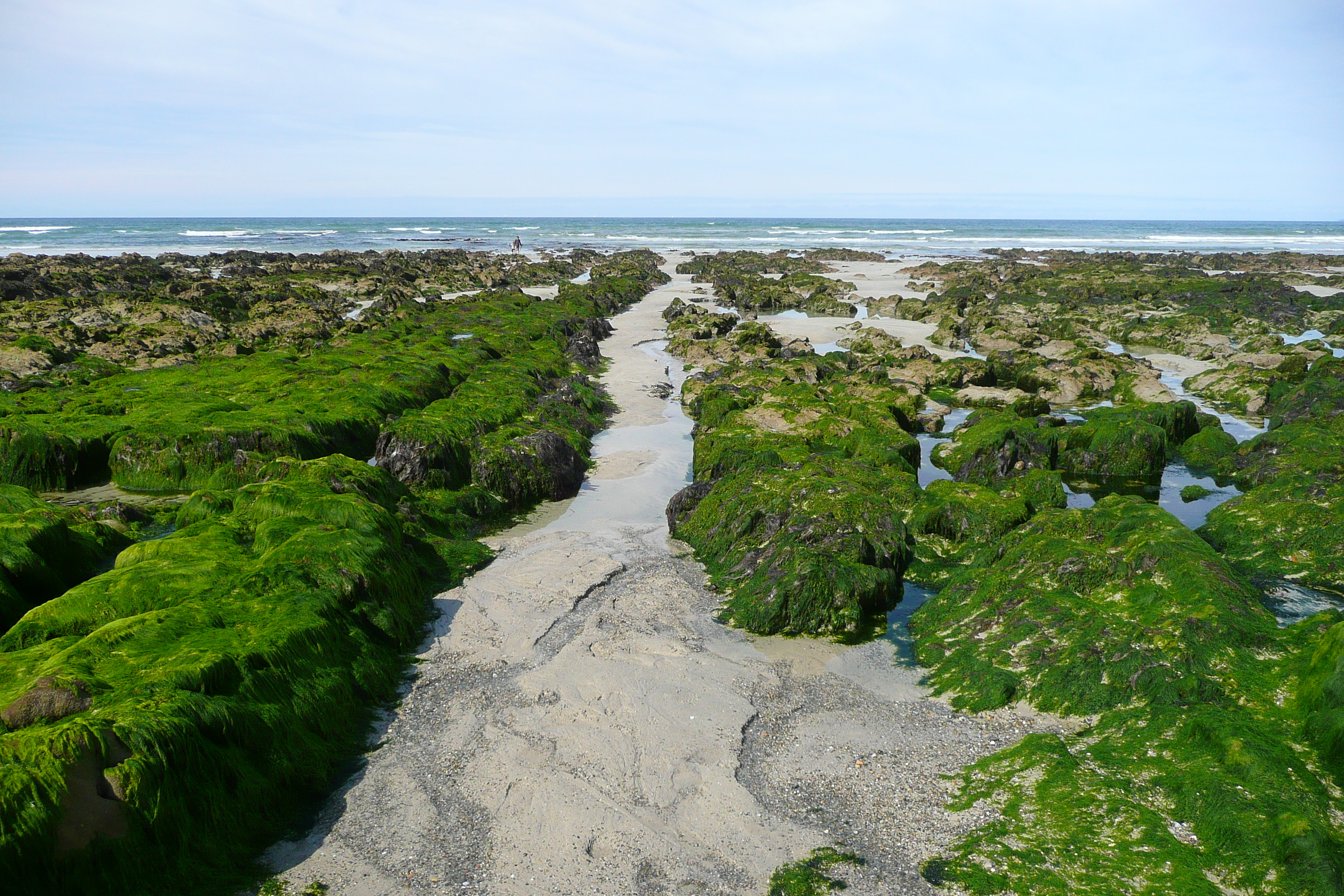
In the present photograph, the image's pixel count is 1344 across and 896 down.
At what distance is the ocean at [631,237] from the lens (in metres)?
85.1

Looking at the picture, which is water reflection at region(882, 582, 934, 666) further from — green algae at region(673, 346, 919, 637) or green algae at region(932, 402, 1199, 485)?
green algae at region(932, 402, 1199, 485)

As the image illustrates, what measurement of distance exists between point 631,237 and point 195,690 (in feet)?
376

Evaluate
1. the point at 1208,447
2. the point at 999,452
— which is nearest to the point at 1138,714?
the point at 999,452

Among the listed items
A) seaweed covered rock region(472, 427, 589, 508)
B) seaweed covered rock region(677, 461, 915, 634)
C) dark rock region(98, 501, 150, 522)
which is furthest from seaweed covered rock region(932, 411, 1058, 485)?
dark rock region(98, 501, 150, 522)

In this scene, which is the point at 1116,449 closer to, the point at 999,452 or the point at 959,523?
the point at 999,452

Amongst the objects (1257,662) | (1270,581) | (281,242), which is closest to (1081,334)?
(1270,581)

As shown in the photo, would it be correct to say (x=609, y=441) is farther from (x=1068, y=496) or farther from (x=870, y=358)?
(x=870, y=358)

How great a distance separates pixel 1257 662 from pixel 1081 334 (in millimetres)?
24697

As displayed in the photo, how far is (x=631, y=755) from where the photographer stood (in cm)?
635

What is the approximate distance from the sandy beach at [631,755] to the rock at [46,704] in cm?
182

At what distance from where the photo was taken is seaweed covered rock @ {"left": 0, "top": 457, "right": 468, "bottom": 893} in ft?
15.2

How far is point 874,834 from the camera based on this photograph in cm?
544

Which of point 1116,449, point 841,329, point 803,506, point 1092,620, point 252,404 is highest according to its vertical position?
point 841,329

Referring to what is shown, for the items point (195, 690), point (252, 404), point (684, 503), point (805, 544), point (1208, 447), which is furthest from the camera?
point (252, 404)
